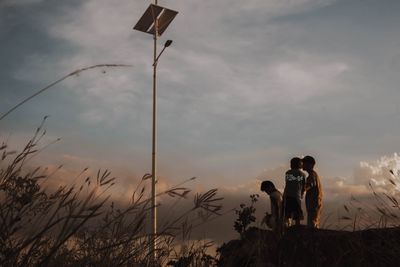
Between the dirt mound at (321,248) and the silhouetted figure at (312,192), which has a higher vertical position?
the silhouetted figure at (312,192)

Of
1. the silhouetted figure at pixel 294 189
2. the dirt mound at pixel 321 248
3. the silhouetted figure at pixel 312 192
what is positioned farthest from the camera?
the silhouetted figure at pixel 312 192

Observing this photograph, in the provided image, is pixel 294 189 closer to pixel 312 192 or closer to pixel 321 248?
pixel 312 192

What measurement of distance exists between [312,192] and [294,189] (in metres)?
0.48

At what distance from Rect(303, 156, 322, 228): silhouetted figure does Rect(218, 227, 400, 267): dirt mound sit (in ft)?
6.93

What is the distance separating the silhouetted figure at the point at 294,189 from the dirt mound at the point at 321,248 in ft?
5.77

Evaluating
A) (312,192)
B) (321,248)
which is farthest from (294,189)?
(321,248)

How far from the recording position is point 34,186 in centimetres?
272

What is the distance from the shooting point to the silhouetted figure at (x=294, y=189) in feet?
32.5

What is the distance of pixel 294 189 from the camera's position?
32.7 feet

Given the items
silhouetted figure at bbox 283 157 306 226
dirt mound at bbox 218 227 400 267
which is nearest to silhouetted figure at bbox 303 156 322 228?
silhouetted figure at bbox 283 157 306 226

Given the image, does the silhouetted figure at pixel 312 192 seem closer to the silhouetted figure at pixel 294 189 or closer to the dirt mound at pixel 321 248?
the silhouetted figure at pixel 294 189

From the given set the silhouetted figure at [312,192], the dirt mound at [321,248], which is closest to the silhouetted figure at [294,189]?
the silhouetted figure at [312,192]

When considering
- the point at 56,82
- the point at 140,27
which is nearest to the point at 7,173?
the point at 56,82

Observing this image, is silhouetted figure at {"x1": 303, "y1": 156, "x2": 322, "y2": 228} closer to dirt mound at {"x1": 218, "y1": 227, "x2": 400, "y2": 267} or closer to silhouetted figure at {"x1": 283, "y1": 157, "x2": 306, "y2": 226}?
silhouetted figure at {"x1": 283, "y1": 157, "x2": 306, "y2": 226}
